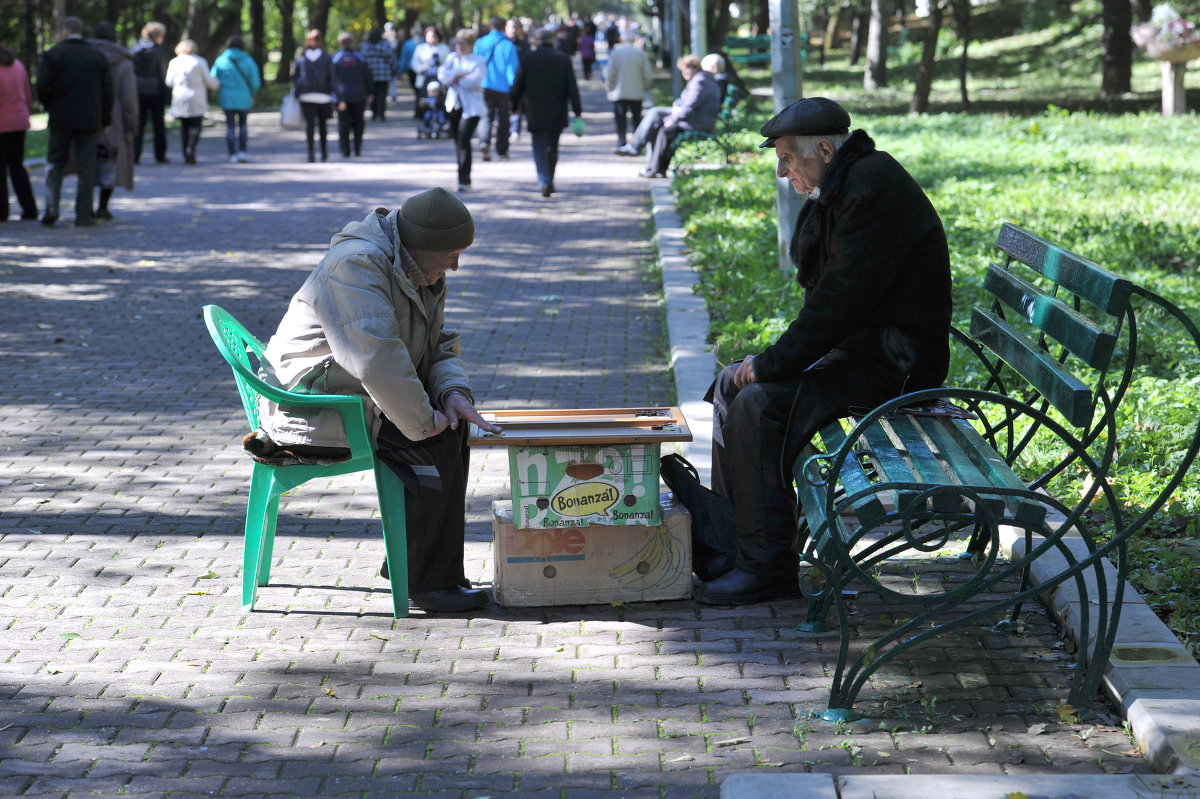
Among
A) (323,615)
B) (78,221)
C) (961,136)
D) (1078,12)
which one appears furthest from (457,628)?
(1078,12)

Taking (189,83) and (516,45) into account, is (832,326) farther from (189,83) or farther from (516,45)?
(516,45)

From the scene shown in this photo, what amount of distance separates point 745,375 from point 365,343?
4.17 feet

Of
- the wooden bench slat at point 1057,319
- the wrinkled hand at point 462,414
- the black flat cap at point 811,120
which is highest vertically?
the black flat cap at point 811,120

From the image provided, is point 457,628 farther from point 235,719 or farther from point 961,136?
point 961,136

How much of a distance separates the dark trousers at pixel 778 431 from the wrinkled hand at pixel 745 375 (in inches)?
1.1

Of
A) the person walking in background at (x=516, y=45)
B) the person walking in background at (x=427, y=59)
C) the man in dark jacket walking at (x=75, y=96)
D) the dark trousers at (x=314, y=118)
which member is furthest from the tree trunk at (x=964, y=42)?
the man in dark jacket walking at (x=75, y=96)

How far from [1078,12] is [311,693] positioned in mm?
41190

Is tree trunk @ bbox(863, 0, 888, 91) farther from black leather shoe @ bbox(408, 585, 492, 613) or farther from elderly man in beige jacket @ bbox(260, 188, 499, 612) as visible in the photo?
black leather shoe @ bbox(408, 585, 492, 613)

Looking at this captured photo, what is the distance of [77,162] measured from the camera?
13383 millimetres

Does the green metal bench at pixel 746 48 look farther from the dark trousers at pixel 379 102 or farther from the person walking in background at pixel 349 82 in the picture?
the person walking in background at pixel 349 82

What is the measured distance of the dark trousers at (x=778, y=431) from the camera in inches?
171

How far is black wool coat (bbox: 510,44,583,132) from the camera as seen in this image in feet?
52.3

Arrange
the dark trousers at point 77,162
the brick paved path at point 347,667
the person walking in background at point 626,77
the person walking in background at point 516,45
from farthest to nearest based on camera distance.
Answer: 1. the person walking in background at point 516,45
2. the person walking in background at point 626,77
3. the dark trousers at point 77,162
4. the brick paved path at point 347,667

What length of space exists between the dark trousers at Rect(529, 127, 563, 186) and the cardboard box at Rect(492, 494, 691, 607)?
12.1m
